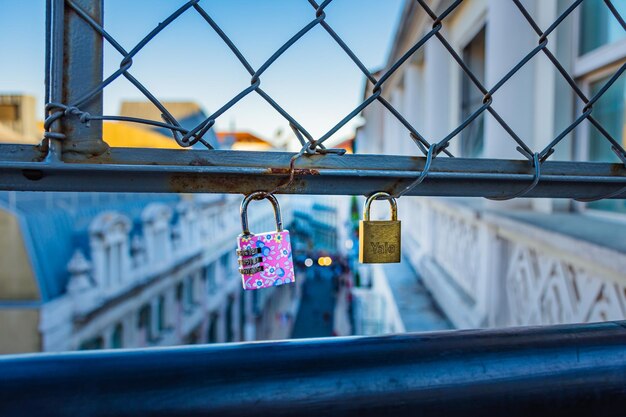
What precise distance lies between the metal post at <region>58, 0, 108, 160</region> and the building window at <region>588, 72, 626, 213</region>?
2.22 meters

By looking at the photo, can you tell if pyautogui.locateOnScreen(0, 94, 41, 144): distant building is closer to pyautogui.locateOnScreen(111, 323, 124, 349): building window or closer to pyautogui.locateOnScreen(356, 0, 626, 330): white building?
pyautogui.locateOnScreen(111, 323, 124, 349): building window

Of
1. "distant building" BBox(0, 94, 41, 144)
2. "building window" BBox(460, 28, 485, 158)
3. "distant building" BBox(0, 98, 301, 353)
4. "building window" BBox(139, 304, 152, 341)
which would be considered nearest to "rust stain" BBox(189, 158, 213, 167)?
"building window" BBox(460, 28, 485, 158)

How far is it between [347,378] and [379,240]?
24cm

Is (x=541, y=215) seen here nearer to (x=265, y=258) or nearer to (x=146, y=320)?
(x=265, y=258)

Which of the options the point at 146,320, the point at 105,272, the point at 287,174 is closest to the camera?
the point at 287,174

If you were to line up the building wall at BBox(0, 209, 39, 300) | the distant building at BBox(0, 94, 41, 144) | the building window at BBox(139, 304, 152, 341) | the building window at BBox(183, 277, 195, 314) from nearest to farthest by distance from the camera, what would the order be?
the building wall at BBox(0, 209, 39, 300) < the building window at BBox(139, 304, 152, 341) < the distant building at BBox(0, 94, 41, 144) < the building window at BBox(183, 277, 195, 314)

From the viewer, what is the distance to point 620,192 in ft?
2.35

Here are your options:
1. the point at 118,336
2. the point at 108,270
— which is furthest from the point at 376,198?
the point at 118,336

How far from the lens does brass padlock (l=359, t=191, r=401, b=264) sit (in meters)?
0.66

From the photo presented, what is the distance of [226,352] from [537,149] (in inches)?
106

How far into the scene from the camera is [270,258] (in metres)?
0.64

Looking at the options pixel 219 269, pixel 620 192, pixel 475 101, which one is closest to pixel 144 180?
pixel 620 192

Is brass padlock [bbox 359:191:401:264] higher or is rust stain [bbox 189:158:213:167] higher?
rust stain [bbox 189:158:213:167]

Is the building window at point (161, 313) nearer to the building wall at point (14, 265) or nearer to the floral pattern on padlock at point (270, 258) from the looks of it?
the building wall at point (14, 265)
